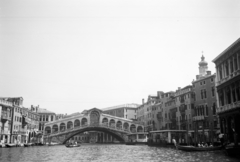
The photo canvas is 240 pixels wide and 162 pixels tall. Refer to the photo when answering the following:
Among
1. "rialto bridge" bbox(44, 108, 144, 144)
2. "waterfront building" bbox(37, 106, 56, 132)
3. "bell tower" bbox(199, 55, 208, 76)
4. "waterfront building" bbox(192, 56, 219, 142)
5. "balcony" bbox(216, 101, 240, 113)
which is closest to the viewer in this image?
"balcony" bbox(216, 101, 240, 113)

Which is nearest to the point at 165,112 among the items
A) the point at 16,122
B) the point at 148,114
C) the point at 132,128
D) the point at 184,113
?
the point at 184,113

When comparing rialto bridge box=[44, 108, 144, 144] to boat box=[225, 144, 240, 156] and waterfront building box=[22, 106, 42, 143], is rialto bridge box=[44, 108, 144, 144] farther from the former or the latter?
boat box=[225, 144, 240, 156]

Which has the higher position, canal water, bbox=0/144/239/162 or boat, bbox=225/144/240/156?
boat, bbox=225/144/240/156

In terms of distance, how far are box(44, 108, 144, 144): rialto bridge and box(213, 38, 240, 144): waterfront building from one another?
3087cm

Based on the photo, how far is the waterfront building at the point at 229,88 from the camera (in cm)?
2494

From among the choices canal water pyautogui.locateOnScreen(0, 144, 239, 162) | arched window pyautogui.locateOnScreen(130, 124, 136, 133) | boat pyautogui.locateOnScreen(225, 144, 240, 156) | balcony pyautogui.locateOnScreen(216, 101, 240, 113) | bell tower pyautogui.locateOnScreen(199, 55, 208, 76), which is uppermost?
bell tower pyautogui.locateOnScreen(199, 55, 208, 76)

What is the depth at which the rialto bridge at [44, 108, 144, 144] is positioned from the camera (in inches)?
2141

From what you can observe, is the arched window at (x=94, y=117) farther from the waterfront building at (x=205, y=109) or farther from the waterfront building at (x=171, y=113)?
the waterfront building at (x=205, y=109)

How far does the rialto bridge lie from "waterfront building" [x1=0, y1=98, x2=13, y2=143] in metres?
9.35

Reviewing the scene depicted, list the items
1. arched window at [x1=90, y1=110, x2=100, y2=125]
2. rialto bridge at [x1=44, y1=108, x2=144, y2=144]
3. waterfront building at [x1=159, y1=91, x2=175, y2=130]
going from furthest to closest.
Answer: arched window at [x1=90, y1=110, x2=100, y2=125]
rialto bridge at [x1=44, y1=108, x2=144, y2=144]
waterfront building at [x1=159, y1=91, x2=175, y2=130]

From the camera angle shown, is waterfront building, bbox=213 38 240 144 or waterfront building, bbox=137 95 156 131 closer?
waterfront building, bbox=213 38 240 144

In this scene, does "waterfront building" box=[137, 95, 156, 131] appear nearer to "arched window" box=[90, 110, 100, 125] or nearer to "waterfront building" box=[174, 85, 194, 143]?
"arched window" box=[90, 110, 100, 125]

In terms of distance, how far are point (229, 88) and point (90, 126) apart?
110 feet

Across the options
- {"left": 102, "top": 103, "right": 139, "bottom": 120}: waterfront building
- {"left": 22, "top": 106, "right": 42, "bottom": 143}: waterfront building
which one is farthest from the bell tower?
{"left": 102, "top": 103, "right": 139, "bottom": 120}: waterfront building
